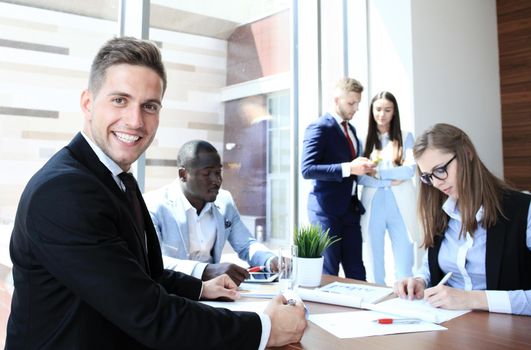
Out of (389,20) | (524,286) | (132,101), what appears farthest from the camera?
(389,20)

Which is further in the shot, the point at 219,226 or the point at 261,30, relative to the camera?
the point at 261,30

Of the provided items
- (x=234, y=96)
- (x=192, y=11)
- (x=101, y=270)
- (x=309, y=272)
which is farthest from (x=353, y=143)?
(x=101, y=270)

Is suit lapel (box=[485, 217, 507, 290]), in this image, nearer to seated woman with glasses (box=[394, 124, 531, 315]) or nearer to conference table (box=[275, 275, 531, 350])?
seated woman with glasses (box=[394, 124, 531, 315])

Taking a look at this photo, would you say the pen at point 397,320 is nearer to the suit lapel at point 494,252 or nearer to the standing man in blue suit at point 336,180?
the suit lapel at point 494,252

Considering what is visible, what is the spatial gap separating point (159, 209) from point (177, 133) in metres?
1.28

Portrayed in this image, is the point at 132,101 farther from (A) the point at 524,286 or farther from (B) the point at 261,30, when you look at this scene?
(B) the point at 261,30

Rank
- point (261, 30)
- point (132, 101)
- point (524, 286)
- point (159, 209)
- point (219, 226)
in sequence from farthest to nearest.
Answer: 1. point (261, 30)
2. point (219, 226)
3. point (159, 209)
4. point (524, 286)
5. point (132, 101)

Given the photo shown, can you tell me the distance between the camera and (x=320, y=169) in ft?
10.4

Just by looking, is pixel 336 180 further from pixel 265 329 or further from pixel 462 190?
pixel 265 329

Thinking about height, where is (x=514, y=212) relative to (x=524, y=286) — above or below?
above

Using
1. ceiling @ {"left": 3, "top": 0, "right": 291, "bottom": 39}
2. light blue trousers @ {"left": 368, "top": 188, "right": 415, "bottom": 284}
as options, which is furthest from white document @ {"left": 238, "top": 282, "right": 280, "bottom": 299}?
ceiling @ {"left": 3, "top": 0, "right": 291, "bottom": 39}

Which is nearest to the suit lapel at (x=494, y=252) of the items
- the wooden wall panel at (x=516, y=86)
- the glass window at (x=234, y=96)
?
the glass window at (x=234, y=96)

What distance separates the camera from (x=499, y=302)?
136 centimetres

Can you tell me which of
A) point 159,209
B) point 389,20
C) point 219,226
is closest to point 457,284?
point 219,226
